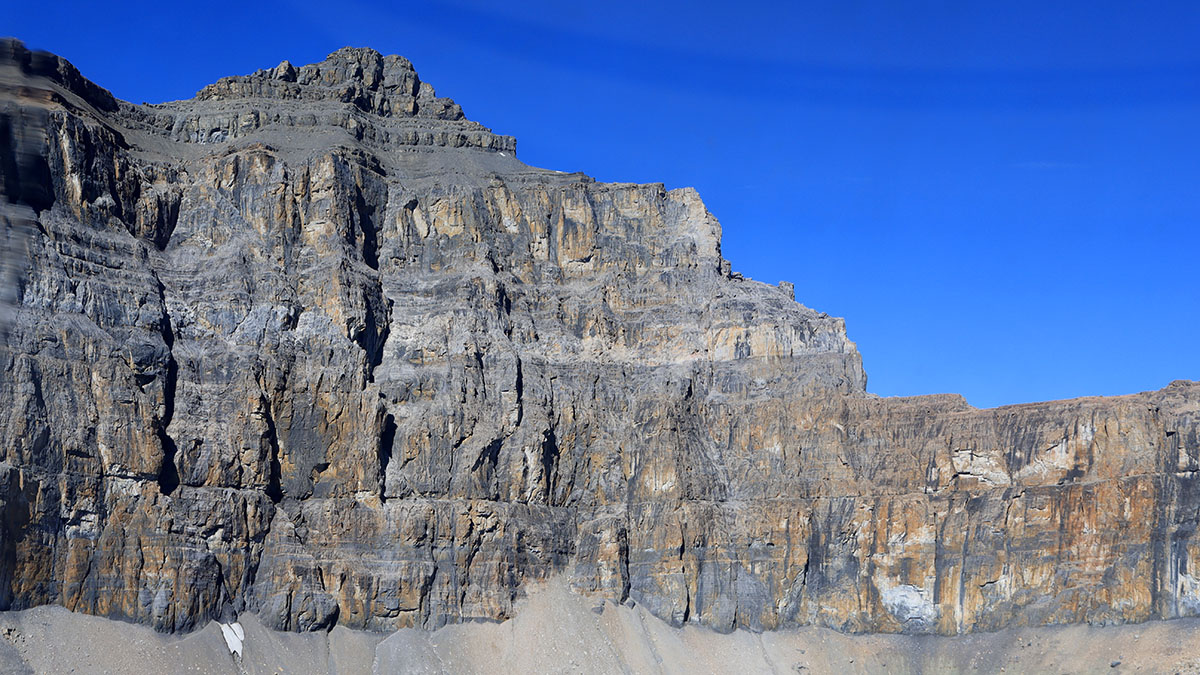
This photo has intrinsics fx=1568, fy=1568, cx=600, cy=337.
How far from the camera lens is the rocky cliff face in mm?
110188

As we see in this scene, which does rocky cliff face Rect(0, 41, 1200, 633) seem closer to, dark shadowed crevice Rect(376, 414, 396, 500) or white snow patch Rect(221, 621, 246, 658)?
dark shadowed crevice Rect(376, 414, 396, 500)

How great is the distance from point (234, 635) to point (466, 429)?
24648 mm

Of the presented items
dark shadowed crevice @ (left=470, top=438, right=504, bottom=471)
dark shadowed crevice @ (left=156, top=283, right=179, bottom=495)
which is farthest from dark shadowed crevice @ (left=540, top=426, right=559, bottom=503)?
dark shadowed crevice @ (left=156, top=283, right=179, bottom=495)

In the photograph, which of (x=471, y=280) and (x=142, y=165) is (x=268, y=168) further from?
(x=471, y=280)

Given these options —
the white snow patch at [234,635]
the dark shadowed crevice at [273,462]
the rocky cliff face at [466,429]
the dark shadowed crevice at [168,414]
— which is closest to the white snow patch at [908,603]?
the rocky cliff face at [466,429]

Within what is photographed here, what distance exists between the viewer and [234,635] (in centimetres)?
10925

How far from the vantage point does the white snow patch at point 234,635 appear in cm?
10821

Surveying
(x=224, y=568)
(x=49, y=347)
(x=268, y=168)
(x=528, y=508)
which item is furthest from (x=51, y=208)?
(x=528, y=508)

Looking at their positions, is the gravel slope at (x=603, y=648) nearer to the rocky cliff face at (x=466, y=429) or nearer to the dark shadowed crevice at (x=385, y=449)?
the rocky cliff face at (x=466, y=429)

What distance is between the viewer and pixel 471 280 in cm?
13138

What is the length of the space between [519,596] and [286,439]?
2139cm

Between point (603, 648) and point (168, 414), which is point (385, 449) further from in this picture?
point (603, 648)

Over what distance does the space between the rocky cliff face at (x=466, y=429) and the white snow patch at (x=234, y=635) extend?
1.54 meters

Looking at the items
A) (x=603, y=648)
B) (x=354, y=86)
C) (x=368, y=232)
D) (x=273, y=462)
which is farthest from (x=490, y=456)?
(x=354, y=86)
